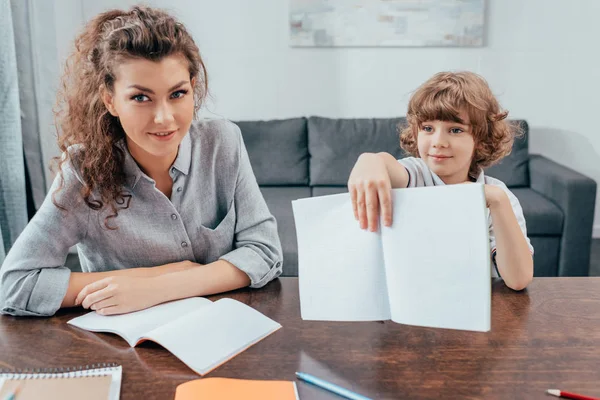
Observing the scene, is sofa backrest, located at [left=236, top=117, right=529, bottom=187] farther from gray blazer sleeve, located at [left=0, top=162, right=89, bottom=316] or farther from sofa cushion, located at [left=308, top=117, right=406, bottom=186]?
gray blazer sleeve, located at [left=0, top=162, right=89, bottom=316]

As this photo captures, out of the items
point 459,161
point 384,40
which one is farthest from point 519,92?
point 459,161

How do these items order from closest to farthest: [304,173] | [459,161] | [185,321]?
1. [185,321]
2. [459,161]
3. [304,173]

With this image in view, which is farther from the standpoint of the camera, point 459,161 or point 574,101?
point 574,101

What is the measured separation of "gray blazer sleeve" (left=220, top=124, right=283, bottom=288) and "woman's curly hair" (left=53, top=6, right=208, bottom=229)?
0.77 ft

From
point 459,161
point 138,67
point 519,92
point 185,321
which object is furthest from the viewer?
point 519,92

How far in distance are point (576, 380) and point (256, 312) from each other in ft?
1.60

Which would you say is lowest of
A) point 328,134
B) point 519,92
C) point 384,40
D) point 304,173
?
point 304,173

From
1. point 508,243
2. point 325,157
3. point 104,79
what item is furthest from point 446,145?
point 325,157

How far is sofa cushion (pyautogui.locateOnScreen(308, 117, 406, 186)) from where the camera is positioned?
10.1ft

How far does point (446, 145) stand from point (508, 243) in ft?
0.85

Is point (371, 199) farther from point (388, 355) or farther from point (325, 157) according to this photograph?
point (325, 157)

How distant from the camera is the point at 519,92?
131 inches

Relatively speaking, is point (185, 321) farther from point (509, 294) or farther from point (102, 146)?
point (509, 294)

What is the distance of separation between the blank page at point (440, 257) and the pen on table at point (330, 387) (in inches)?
5.7
